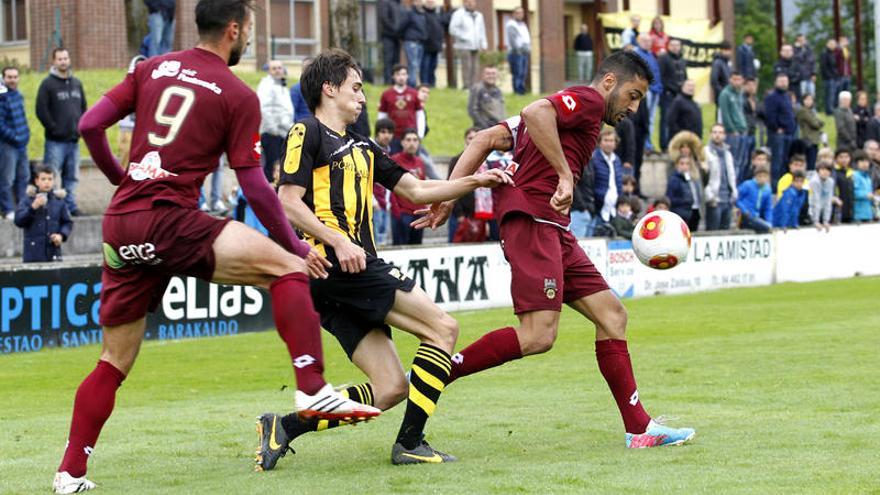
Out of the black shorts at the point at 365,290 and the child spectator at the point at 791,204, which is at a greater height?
the black shorts at the point at 365,290

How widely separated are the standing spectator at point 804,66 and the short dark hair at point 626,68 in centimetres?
2942

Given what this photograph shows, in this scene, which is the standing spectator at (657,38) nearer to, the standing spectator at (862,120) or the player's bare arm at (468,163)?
the standing spectator at (862,120)

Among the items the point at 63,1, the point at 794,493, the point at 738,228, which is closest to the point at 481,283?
the point at 738,228

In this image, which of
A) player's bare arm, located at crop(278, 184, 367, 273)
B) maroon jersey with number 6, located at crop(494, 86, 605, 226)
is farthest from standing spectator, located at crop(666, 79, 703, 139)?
player's bare arm, located at crop(278, 184, 367, 273)

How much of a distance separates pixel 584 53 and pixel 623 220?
78.8 ft

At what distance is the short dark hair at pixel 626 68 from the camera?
28.6ft

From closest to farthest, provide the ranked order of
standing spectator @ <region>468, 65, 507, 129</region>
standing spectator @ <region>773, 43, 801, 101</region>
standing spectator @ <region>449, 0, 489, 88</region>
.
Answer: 1. standing spectator @ <region>468, 65, 507, 129</region>
2. standing spectator @ <region>449, 0, 489, 88</region>
3. standing spectator @ <region>773, 43, 801, 101</region>

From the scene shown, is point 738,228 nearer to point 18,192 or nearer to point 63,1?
point 18,192

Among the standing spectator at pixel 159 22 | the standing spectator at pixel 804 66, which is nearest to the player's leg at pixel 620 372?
the standing spectator at pixel 159 22

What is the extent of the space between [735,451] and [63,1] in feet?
102

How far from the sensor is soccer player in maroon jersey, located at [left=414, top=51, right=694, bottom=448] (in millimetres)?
8508

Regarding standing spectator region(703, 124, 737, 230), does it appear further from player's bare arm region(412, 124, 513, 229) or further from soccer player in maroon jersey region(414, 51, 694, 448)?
player's bare arm region(412, 124, 513, 229)

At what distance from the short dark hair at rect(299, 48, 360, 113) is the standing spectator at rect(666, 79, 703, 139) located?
68.9 feet

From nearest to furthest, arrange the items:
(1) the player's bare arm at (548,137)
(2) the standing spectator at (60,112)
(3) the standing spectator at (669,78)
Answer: (1) the player's bare arm at (548,137)
(2) the standing spectator at (60,112)
(3) the standing spectator at (669,78)
